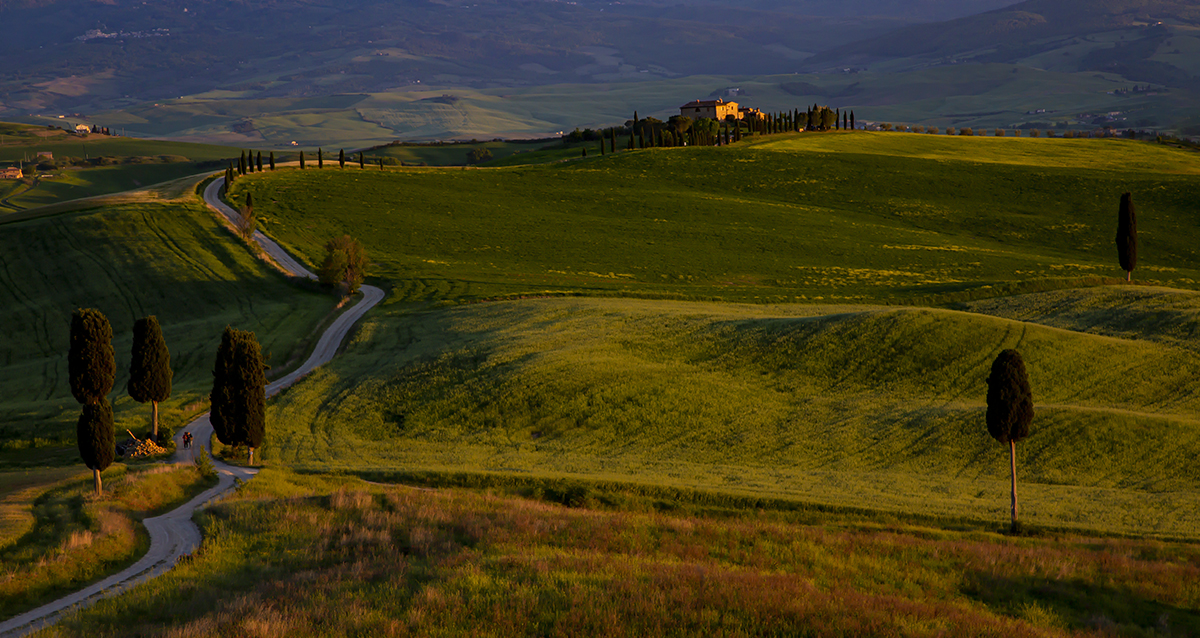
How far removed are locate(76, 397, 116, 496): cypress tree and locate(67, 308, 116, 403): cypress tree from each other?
6.72m

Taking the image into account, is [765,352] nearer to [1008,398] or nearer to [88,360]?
[1008,398]

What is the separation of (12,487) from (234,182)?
93932 mm

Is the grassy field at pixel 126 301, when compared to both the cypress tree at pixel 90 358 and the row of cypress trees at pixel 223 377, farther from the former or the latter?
the row of cypress trees at pixel 223 377

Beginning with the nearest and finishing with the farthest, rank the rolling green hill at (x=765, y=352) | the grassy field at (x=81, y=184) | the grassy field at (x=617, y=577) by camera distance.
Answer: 1. the grassy field at (x=617, y=577)
2. the rolling green hill at (x=765, y=352)
3. the grassy field at (x=81, y=184)

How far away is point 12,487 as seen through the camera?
3155cm

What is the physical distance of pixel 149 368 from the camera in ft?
141

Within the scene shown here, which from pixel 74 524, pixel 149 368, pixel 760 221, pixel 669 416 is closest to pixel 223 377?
pixel 149 368

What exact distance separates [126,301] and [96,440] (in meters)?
50.2

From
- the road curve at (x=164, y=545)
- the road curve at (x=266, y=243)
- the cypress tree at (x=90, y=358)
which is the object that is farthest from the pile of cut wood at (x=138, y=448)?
the road curve at (x=266, y=243)

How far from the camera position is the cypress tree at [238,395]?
38.1 meters

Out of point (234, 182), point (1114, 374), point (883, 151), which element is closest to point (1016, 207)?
point (883, 151)

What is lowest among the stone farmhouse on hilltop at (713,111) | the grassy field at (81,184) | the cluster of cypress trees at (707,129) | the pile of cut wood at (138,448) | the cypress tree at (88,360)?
the pile of cut wood at (138,448)

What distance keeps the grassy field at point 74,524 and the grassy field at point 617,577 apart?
244 centimetres

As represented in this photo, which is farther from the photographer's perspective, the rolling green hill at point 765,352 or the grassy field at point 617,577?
the rolling green hill at point 765,352
